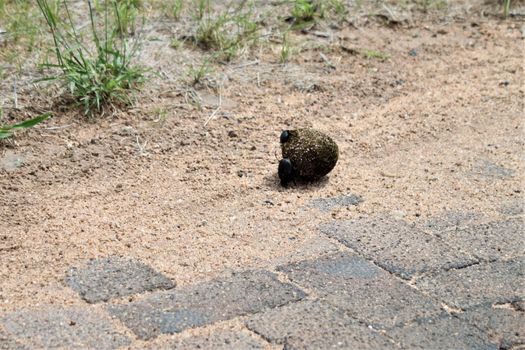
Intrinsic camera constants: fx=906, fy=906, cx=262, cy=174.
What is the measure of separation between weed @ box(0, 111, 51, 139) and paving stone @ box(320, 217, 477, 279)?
1.27 meters

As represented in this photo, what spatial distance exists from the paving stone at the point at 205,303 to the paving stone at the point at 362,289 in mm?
109

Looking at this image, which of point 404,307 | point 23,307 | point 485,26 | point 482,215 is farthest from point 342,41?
point 23,307

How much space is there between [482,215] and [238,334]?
1.45 meters

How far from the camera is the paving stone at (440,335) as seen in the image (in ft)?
9.29

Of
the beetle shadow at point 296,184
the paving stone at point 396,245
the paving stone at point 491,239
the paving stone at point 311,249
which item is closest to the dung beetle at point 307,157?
the beetle shadow at point 296,184

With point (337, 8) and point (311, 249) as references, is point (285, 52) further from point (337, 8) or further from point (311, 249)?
point (311, 249)

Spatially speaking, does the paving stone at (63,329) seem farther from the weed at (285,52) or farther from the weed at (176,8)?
the weed at (176,8)

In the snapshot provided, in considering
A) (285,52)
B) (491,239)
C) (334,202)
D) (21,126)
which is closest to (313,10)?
(285,52)

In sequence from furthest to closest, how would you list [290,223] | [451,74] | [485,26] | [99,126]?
[485,26], [451,74], [99,126], [290,223]

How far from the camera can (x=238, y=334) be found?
112 inches

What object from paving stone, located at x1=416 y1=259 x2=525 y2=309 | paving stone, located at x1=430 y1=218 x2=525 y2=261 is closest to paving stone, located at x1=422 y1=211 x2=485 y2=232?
paving stone, located at x1=430 y1=218 x2=525 y2=261

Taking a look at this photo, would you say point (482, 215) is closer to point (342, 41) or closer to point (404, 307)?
point (404, 307)

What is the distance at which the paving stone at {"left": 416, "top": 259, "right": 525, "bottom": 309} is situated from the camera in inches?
124

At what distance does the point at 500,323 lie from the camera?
300 cm
